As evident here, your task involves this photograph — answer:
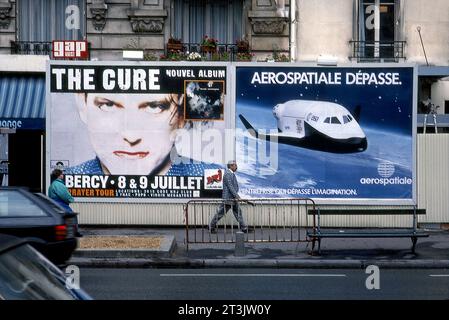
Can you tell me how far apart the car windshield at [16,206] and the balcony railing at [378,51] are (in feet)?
46.6

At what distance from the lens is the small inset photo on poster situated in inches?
784

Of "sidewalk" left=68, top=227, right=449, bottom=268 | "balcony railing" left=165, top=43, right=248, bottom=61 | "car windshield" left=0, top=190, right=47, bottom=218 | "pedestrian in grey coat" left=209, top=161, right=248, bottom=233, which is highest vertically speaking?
"balcony railing" left=165, top=43, right=248, bottom=61

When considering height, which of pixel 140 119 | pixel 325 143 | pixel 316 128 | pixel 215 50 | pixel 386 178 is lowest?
pixel 386 178

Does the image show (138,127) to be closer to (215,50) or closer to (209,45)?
(209,45)

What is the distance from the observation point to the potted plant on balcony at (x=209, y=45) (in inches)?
925

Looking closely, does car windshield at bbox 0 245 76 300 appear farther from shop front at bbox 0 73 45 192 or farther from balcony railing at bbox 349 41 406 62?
balcony railing at bbox 349 41 406 62

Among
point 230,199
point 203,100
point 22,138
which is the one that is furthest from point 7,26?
point 230,199

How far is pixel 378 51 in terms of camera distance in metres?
24.7

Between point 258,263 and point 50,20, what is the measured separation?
13147mm

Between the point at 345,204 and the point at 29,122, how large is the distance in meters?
8.92

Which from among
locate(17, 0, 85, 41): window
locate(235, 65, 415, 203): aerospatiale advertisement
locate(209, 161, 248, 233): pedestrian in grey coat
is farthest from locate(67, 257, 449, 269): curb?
locate(17, 0, 85, 41): window

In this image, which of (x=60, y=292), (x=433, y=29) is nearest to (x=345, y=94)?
(x=433, y=29)

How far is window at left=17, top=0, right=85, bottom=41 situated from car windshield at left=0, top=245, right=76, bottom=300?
2022 cm

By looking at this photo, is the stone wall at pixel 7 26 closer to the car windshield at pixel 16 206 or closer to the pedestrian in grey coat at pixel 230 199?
the pedestrian in grey coat at pixel 230 199
